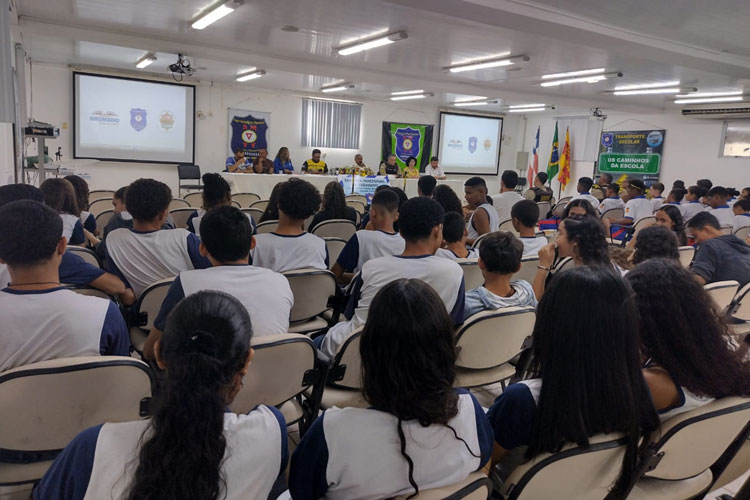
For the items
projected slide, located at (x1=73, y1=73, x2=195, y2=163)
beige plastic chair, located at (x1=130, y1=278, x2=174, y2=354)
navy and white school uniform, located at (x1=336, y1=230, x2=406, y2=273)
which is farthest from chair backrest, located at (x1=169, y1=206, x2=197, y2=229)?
projected slide, located at (x1=73, y1=73, x2=195, y2=163)

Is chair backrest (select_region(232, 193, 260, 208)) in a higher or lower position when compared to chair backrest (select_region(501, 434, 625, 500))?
higher

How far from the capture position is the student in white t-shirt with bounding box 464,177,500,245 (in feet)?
17.2

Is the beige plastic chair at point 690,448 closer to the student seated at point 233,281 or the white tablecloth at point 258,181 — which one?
the student seated at point 233,281

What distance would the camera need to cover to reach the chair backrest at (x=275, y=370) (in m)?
1.77

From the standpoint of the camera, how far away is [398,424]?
1.14 meters

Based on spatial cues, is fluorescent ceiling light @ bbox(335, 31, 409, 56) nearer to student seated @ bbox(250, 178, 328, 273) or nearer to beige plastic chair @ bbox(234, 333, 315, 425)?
student seated @ bbox(250, 178, 328, 273)

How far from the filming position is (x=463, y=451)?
3.94 ft

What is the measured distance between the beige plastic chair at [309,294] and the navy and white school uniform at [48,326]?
3.47 feet

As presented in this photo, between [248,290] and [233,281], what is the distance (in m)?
0.07

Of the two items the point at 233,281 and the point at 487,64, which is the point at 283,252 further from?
the point at 487,64

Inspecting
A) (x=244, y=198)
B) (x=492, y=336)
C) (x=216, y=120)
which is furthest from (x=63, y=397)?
(x=216, y=120)

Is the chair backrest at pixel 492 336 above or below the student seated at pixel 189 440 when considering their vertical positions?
below

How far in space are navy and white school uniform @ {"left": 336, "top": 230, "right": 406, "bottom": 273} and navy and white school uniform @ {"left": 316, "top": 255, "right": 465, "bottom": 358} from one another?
860 mm

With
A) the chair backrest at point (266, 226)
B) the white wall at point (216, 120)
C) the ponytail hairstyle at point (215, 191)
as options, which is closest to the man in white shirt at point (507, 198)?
the chair backrest at point (266, 226)
